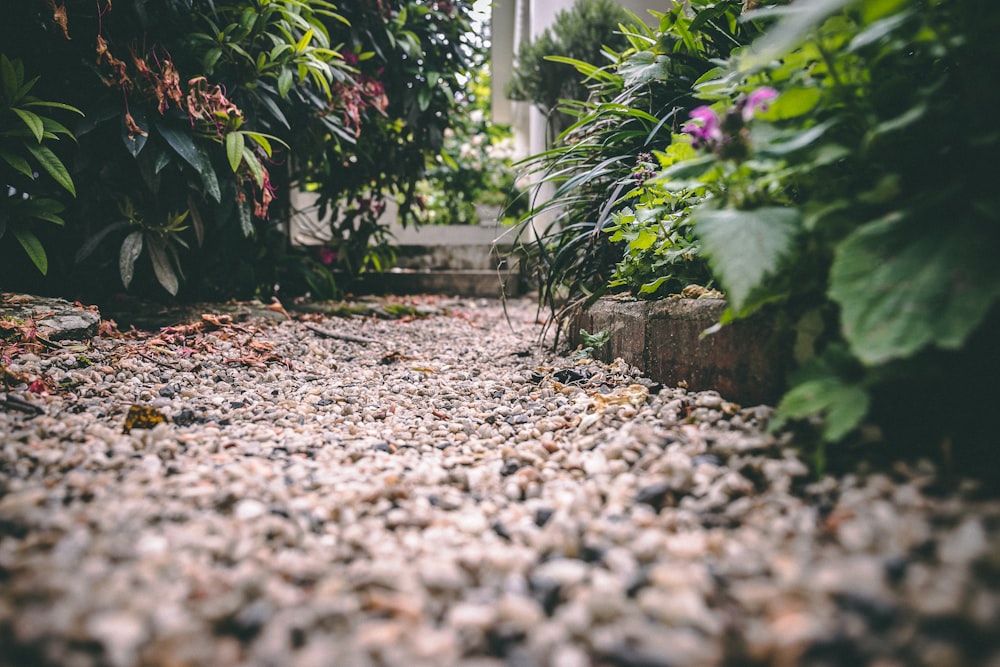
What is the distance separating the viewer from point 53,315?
5.73 feet

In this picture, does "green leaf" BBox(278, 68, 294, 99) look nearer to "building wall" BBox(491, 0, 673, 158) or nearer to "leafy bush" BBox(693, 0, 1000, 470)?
"leafy bush" BBox(693, 0, 1000, 470)

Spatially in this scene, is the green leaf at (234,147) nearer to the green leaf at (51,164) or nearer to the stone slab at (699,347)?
the green leaf at (51,164)

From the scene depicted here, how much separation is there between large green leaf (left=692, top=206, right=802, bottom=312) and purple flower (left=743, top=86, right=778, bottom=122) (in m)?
0.18

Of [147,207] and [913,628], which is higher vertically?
[147,207]

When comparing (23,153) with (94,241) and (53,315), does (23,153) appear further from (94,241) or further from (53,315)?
(53,315)

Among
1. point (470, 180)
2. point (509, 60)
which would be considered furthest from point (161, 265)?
point (509, 60)

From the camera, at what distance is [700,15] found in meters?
1.67

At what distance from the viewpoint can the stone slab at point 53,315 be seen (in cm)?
165

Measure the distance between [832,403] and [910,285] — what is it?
18 cm

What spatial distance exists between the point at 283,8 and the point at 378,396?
173 centimetres

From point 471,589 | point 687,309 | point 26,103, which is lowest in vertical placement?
point 471,589

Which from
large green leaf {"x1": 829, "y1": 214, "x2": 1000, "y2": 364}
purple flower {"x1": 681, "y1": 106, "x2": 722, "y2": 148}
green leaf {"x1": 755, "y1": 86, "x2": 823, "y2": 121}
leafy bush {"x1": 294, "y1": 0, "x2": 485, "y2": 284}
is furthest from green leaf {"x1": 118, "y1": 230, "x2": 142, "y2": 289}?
large green leaf {"x1": 829, "y1": 214, "x2": 1000, "y2": 364}

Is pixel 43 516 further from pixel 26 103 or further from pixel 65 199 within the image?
pixel 65 199

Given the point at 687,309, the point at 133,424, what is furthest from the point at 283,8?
the point at 687,309
